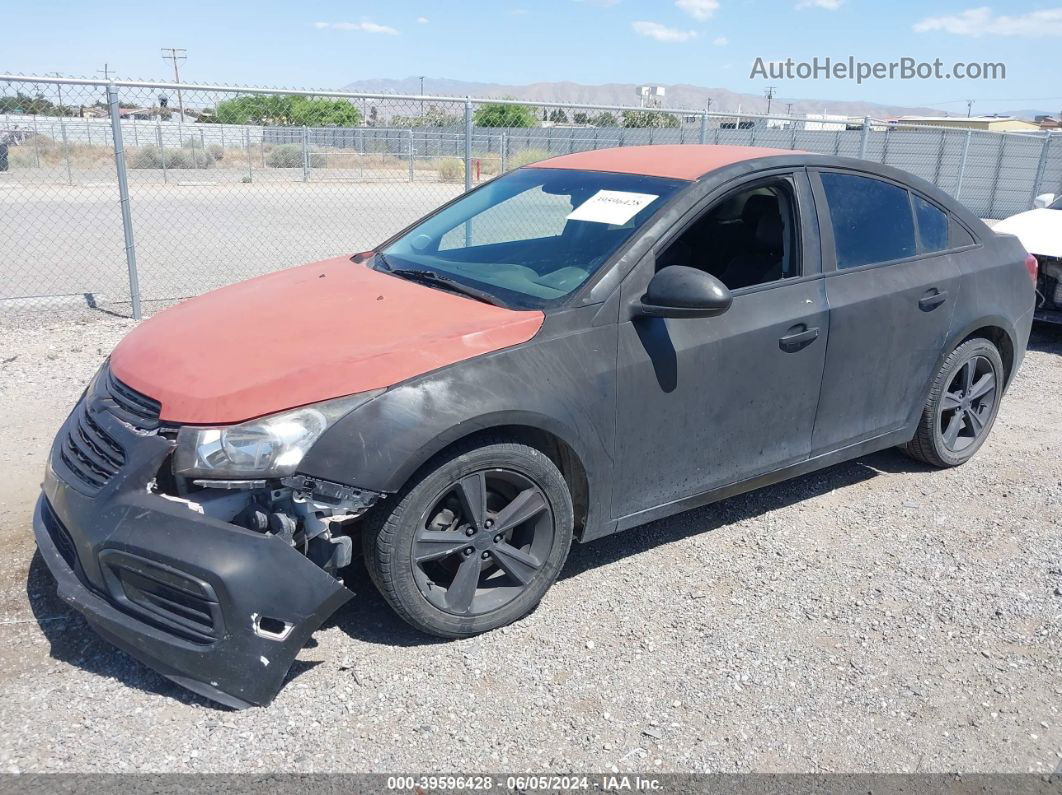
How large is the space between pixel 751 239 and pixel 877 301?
2.23 feet

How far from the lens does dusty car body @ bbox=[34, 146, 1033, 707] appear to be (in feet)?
9.12

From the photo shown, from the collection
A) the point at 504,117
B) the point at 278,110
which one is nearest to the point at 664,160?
the point at 278,110

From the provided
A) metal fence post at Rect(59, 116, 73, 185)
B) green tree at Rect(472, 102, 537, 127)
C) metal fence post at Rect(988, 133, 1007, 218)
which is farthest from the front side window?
metal fence post at Rect(988, 133, 1007, 218)

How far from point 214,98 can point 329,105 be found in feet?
19.2

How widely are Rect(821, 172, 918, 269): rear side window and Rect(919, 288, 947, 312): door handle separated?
0.22 meters

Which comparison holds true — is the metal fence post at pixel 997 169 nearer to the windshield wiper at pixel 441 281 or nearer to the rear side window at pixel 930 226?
the rear side window at pixel 930 226

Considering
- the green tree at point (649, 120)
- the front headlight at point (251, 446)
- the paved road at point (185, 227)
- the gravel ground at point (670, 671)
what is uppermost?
the green tree at point (649, 120)

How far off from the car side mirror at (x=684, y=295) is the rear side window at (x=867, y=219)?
113cm

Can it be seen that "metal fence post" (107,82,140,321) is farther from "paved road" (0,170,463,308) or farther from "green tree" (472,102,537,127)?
"green tree" (472,102,537,127)

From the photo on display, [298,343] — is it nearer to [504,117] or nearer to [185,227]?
[185,227]

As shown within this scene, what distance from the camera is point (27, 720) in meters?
2.78

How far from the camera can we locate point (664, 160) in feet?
13.6

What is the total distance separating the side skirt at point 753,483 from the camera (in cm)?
366

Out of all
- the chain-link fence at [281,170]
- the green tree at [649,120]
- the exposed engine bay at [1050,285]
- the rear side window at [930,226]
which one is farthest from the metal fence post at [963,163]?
the rear side window at [930,226]
